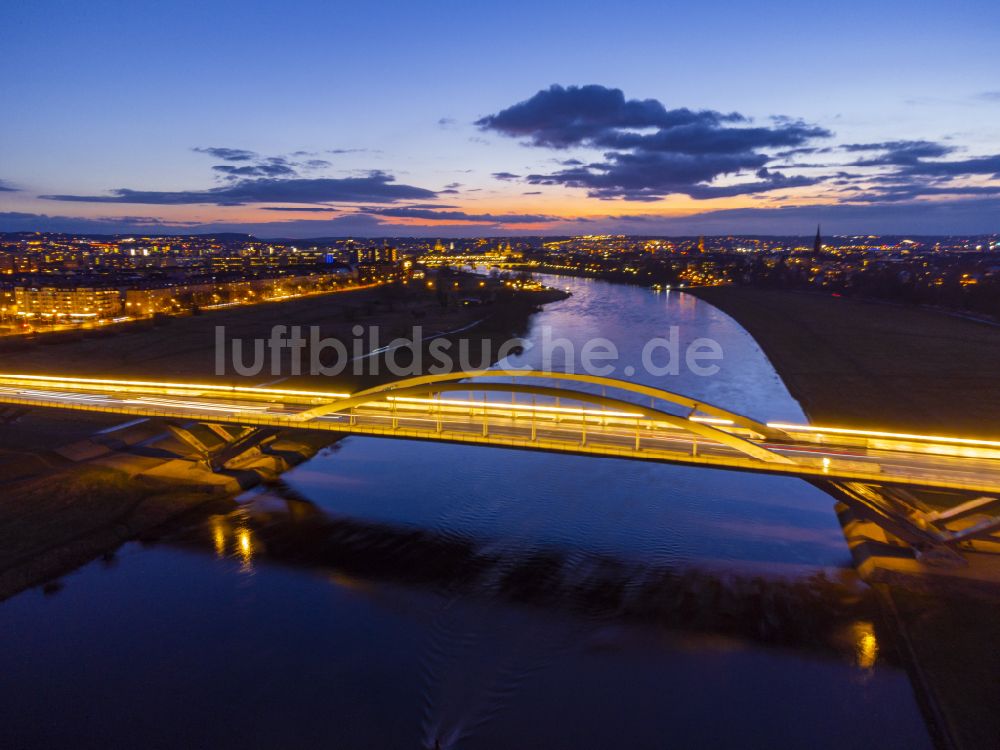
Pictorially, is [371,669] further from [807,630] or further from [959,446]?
[959,446]

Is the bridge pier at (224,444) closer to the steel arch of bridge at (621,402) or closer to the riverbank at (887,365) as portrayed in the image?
the steel arch of bridge at (621,402)

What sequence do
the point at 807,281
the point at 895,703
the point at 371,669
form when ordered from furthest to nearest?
the point at 807,281
the point at 371,669
the point at 895,703

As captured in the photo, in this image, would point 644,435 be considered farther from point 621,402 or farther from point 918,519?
point 918,519

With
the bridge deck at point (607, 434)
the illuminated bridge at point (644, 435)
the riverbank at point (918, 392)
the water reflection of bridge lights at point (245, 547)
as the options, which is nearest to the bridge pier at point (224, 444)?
the illuminated bridge at point (644, 435)

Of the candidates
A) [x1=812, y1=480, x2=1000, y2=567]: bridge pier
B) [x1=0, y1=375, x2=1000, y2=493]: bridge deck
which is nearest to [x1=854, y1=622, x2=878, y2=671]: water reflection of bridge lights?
[x1=812, y1=480, x2=1000, y2=567]: bridge pier

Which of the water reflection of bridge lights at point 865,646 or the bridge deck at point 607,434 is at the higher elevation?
the bridge deck at point 607,434

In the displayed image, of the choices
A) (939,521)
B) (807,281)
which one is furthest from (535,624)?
(807,281)
